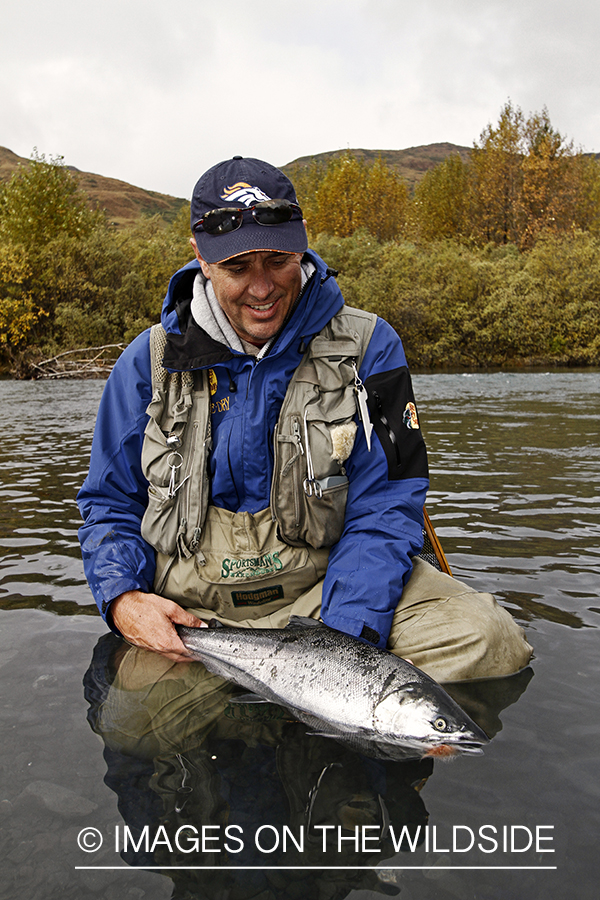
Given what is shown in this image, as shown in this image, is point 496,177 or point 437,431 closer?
point 437,431

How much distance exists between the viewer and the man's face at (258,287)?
10.9ft

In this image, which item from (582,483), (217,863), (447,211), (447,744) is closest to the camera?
(217,863)

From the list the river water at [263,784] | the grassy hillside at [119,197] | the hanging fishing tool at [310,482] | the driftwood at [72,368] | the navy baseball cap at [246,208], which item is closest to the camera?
the river water at [263,784]

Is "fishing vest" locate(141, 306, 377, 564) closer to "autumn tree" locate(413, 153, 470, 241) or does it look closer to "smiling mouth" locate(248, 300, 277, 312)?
"smiling mouth" locate(248, 300, 277, 312)

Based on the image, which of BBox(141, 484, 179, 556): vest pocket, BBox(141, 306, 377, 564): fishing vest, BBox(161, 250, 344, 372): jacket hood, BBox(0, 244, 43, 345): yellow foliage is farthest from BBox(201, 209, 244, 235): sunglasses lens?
BBox(0, 244, 43, 345): yellow foliage

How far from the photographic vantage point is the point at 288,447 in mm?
3381

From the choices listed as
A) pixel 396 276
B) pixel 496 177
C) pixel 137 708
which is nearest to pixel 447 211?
pixel 496 177

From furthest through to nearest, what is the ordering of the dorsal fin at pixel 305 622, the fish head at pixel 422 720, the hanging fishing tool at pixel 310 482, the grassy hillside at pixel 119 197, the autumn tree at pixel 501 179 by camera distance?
the grassy hillside at pixel 119 197
the autumn tree at pixel 501 179
the hanging fishing tool at pixel 310 482
the dorsal fin at pixel 305 622
the fish head at pixel 422 720

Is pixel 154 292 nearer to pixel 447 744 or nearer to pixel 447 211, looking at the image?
pixel 447 211

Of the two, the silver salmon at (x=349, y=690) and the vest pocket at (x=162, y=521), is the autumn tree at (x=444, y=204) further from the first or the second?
the silver salmon at (x=349, y=690)

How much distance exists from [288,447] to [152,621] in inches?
41.5

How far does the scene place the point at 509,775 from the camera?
258cm

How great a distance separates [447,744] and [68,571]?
3.62m

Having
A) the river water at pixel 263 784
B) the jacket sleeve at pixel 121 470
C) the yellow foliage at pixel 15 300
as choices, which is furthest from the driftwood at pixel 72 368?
the jacket sleeve at pixel 121 470
